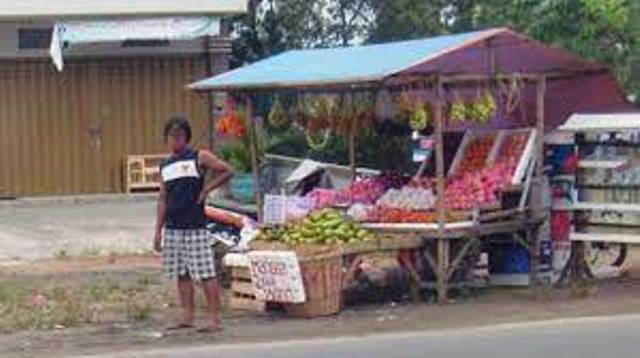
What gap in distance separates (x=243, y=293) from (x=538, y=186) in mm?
3107

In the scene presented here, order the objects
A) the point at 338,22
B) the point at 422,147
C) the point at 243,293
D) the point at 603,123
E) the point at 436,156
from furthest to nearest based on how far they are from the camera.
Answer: the point at 338,22, the point at 422,147, the point at 603,123, the point at 436,156, the point at 243,293

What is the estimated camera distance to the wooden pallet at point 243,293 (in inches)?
512

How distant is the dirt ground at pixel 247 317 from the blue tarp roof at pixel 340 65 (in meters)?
2.17

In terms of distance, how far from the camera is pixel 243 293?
518 inches

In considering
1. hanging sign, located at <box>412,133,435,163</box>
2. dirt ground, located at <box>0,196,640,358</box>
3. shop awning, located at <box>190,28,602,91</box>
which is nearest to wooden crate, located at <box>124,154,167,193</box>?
hanging sign, located at <box>412,133,435,163</box>

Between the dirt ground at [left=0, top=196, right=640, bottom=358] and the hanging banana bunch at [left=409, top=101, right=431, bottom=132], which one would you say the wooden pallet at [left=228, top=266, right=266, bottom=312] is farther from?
the hanging banana bunch at [left=409, top=101, right=431, bottom=132]

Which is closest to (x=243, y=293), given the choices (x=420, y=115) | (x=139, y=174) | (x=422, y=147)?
(x=420, y=115)

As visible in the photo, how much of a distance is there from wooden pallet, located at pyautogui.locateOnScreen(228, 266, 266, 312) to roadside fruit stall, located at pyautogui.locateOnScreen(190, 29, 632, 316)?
1.15 feet

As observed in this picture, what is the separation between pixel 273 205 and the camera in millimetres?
14891

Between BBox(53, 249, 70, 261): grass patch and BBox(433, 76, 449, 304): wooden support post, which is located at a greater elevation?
BBox(433, 76, 449, 304): wooden support post

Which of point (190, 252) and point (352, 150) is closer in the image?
point (190, 252)

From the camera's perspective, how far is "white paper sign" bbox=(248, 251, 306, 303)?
40.6ft

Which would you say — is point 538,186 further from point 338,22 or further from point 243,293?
point 338,22

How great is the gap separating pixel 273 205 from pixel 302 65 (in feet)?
4.93
